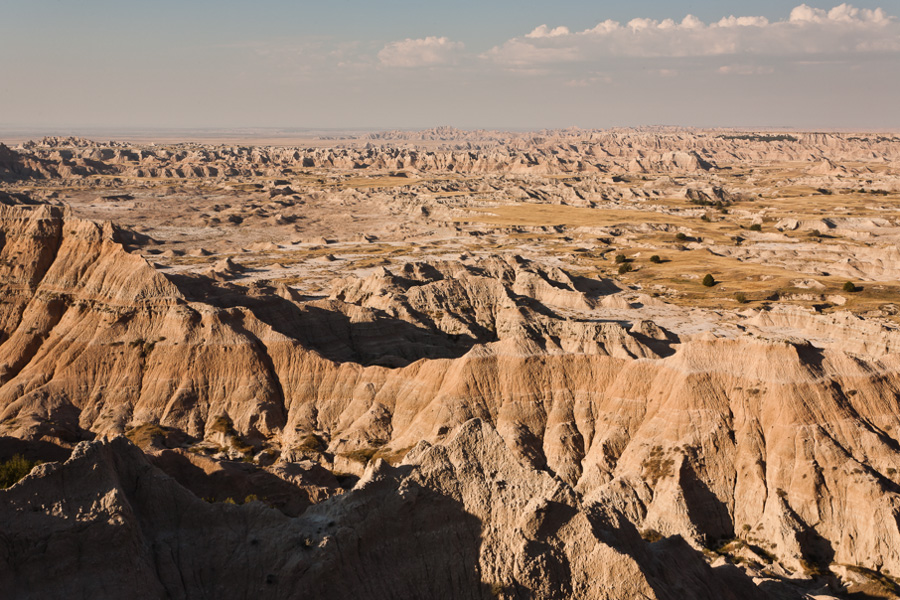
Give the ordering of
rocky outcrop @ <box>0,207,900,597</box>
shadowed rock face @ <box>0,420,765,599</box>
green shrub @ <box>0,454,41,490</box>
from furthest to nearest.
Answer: rocky outcrop @ <box>0,207,900,597</box>, green shrub @ <box>0,454,41,490</box>, shadowed rock face @ <box>0,420,765,599</box>

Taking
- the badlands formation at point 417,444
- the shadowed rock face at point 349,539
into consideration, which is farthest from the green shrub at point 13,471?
the shadowed rock face at point 349,539

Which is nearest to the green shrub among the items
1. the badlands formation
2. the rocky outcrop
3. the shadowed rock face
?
the badlands formation

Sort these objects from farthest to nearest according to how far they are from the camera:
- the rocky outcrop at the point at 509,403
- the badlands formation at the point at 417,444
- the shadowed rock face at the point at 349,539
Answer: the rocky outcrop at the point at 509,403 < the badlands formation at the point at 417,444 < the shadowed rock face at the point at 349,539

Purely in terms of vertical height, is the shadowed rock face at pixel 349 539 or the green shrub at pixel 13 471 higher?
the shadowed rock face at pixel 349 539

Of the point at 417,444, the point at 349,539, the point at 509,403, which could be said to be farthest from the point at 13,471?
the point at 509,403

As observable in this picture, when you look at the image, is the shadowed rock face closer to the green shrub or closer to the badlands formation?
the badlands formation

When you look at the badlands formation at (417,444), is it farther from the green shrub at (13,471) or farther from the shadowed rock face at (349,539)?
the green shrub at (13,471)

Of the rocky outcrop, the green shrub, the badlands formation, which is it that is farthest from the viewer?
the rocky outcrop

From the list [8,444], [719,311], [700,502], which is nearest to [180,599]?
[8,444]
